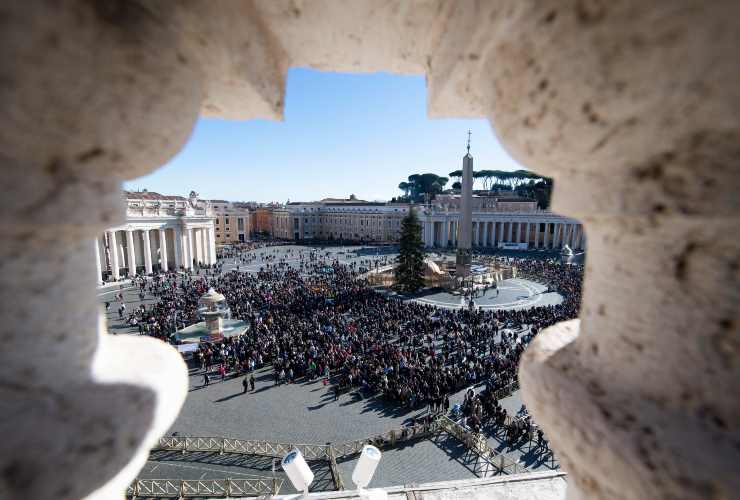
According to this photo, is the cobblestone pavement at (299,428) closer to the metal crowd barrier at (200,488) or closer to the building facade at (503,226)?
the metal crowd barrier at (200,488)

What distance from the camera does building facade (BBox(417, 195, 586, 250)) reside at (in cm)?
6119

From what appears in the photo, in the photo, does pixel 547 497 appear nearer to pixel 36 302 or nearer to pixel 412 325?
pixel 36 302

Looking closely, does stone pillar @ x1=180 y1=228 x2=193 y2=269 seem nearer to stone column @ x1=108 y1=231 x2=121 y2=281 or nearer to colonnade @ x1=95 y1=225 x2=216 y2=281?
colonnade @ x1=95 y1=225 x2=216 y2=281

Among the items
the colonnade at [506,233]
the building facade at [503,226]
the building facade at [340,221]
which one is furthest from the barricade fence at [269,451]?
the building facade at [340,221]

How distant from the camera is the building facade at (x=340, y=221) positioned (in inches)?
2972

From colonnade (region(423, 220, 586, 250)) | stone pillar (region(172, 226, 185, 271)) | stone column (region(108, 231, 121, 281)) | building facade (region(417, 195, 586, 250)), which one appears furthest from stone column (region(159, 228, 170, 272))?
building facade (region(417, 195, 586, 250))

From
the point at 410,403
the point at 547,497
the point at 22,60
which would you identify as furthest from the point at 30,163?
the point at 410,403

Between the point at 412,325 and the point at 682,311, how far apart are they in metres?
19.1

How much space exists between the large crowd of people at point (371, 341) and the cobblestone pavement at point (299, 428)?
660 mm

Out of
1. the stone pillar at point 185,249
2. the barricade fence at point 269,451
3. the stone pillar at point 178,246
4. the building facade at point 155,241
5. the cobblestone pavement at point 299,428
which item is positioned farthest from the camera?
the stone pillar at point 185,249

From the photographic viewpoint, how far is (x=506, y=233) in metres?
65.0

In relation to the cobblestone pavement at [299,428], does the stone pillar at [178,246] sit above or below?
above

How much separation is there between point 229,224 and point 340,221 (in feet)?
79.1

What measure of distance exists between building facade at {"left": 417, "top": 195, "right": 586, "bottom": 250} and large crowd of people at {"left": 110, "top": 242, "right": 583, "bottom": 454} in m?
35.2
